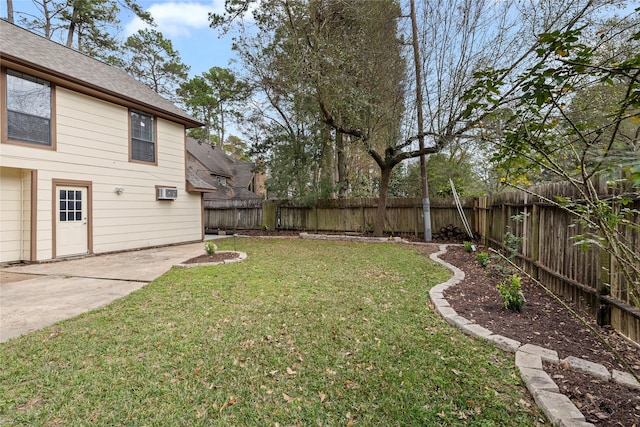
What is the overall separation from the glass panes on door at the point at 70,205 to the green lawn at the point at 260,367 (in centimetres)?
476

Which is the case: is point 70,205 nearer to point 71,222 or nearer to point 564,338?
point 71,222

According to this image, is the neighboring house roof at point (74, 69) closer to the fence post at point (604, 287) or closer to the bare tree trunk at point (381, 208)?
the bare tree trunk at point (381, 208)

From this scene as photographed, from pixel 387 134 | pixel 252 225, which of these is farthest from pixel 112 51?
pixel 387 134

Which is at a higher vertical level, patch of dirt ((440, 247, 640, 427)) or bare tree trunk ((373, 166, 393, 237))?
bare tree trunk ((373, 166, 393, 237))

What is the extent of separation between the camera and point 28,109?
6418 millimetres

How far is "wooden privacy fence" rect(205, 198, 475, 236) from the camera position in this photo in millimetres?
10070

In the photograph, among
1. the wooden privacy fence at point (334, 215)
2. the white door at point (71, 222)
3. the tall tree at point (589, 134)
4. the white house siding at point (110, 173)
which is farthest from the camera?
the wooden privacy fence at point (334, 215)

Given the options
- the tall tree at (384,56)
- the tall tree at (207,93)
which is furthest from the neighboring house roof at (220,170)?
the tall tree at (384,56)

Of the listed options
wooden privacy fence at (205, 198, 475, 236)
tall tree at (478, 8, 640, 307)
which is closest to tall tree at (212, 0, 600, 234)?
wooden privacy fence at (205, 198, 475, 236)

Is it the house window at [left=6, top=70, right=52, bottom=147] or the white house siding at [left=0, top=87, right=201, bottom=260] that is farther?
the white house siding at [left=0, top=87, right=201, bottom=260]

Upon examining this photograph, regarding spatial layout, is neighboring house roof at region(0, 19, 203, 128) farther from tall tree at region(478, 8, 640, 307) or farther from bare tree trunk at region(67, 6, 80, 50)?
tall tree at region(478, 8, 640, 307)

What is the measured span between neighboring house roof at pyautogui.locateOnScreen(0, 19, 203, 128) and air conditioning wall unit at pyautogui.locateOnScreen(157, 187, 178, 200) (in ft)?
7.44

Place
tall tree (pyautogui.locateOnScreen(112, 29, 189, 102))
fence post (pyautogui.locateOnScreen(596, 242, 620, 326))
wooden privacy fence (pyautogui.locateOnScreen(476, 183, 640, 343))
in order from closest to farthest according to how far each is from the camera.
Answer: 1. wooden privacy fence (pyautogui.locateOnScreen(476, 183, 640, 343))
2. fence post (pyautogui.locateOnScreen(596, 242, 620, 326))
3. tall tree (pyautogui.locateOnScreen(112, 29, 189, 102))

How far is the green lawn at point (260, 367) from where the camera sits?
1.86 m
